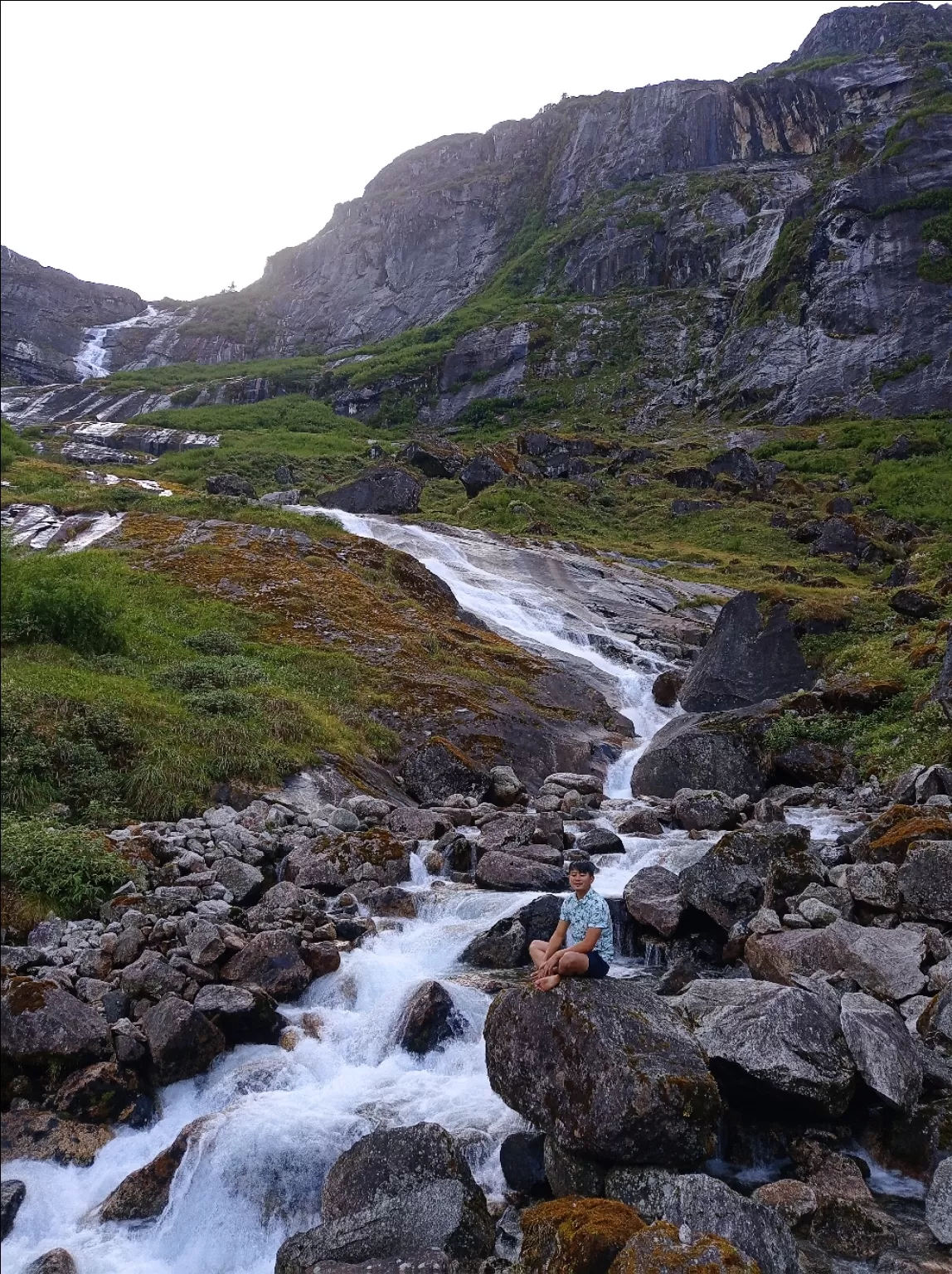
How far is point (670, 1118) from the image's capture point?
6820 millimetres

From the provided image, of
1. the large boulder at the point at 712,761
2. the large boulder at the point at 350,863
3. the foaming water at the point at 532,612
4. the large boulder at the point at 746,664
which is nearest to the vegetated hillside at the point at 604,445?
the large boulder at the point at 746,664

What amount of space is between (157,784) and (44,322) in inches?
6159

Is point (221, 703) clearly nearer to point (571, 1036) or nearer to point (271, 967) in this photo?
point (271, 967)

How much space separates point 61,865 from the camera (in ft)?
32.8

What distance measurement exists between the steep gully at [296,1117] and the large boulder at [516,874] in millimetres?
491

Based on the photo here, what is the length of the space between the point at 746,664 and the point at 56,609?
59.9 feet

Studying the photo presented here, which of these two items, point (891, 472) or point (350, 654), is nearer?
point (350, 654)

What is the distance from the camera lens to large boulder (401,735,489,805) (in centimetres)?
1766

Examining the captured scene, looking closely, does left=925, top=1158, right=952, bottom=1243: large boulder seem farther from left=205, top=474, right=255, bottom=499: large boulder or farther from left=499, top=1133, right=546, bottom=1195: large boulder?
left=205, top=474, right=255, bottom=499: large boulder

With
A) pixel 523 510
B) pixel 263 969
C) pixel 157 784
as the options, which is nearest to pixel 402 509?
pixel 523 510

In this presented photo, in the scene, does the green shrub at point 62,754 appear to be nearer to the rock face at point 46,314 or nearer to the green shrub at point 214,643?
the green shrub at point 214,643

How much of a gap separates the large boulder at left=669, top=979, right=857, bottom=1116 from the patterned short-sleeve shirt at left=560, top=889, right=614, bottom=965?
1.24 m

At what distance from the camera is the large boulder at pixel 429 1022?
898 centimetres

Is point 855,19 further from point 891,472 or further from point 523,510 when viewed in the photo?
point 523,510
